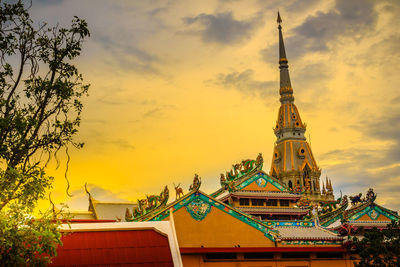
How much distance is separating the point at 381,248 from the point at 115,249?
16.1 metres

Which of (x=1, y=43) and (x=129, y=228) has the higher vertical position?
(x=1, y=43)

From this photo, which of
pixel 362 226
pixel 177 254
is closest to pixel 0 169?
pixel 177 254

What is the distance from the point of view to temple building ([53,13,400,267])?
1866cm

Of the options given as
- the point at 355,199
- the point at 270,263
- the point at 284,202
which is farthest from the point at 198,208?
the point at 284,202

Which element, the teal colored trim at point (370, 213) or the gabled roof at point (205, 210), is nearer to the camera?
the gabled roof at point (205, 210)

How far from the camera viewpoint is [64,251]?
59.8 feet

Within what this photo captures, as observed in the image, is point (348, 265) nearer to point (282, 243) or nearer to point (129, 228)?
point (282, 243)

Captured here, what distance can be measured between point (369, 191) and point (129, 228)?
87.9 feet

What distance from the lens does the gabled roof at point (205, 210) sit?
101 ft

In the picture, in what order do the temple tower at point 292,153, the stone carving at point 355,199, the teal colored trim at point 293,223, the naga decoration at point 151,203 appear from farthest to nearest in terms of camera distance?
the temple tower at point 292,153 → the stone carving at point 355,199 → the teal colored trim at point 293,223 → the naga decoration at point 151,203

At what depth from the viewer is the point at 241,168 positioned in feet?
158

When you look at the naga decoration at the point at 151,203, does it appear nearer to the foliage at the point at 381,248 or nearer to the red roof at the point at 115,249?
the red roof at the point at 115,249

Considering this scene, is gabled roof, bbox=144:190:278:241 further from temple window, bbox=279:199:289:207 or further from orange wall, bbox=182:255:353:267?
temple window, bbox=279:199:289:207

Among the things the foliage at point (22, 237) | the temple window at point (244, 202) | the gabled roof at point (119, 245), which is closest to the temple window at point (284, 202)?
the temple window at point (244, 202)
